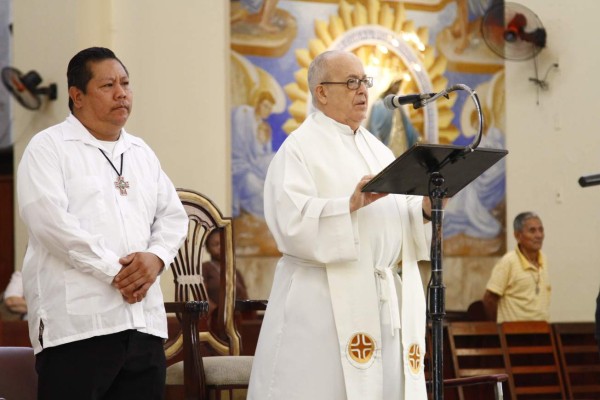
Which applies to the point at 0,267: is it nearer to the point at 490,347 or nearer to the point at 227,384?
the point at 490,347

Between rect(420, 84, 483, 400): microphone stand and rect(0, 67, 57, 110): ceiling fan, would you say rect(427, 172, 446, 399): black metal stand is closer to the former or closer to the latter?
Result: rect(420, 84, 483, 400): microphone stand

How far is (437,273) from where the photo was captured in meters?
3.97

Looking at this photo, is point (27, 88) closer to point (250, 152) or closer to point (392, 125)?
point (250, 152)

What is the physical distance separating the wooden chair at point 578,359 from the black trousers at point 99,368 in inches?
183

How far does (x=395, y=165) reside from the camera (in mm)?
3809

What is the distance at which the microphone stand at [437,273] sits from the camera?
391 centimetres

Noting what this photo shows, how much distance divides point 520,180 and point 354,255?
6538 mm

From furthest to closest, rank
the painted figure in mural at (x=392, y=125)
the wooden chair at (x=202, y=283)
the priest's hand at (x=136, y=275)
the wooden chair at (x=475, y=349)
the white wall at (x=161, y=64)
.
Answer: the painted figure in mural at (x=392, y=125), the white wall at (x=161, y=64), the wooden chair at (x=475, y=349), the wooden chair at (x=202, y=283), the priest's hand at (x=136, y=275)

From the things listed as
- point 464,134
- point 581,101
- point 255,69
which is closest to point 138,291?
point 255,69

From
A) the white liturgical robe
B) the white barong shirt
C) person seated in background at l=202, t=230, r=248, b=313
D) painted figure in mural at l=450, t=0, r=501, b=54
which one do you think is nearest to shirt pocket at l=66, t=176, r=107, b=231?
the white barong shirt

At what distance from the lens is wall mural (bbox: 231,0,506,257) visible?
370 inches

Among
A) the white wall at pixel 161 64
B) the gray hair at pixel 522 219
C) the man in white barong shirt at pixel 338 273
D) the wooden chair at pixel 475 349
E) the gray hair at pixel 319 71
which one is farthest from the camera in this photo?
the gray hair at pixel 522 219

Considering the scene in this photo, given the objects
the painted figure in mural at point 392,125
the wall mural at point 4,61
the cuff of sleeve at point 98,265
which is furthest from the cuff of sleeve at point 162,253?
the painted figure in mural at point 392,125

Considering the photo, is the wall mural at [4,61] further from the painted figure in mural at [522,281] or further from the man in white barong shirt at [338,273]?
the man in white barong shirt at [338,273]
